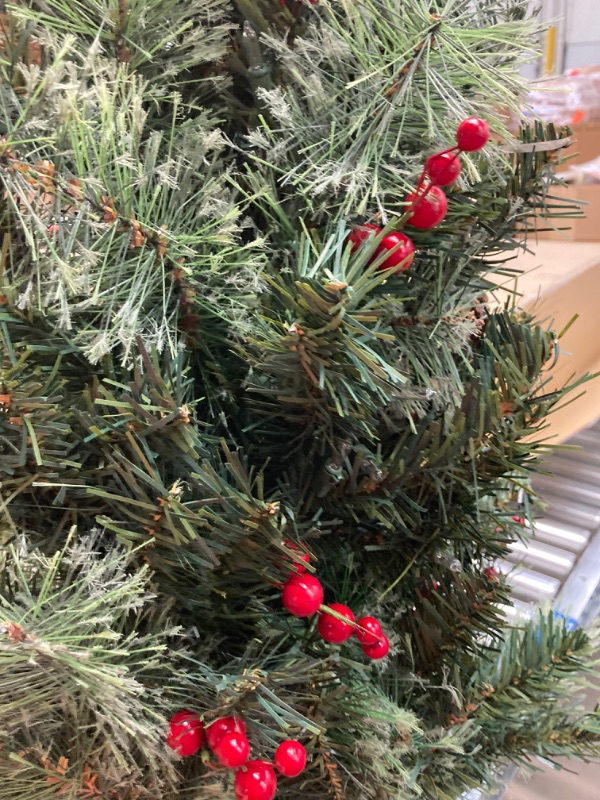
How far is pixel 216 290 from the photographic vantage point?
25cm

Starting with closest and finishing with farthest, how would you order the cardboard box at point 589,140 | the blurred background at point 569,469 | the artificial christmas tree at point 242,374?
1. the artificial christmas tree at point 242,374
2. the blurred background at point 569,469
3. the cardboard box at point 589,140

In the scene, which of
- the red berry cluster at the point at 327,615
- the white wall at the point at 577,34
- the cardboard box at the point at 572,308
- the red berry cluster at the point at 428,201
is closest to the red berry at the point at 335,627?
the red berry cluster at the point at 327,615

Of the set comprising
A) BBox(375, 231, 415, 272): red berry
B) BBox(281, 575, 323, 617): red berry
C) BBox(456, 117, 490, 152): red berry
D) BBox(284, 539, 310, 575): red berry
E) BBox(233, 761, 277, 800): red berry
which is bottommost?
BBox(233, 761, 277, 800): red berry

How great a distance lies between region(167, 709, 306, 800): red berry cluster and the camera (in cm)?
22

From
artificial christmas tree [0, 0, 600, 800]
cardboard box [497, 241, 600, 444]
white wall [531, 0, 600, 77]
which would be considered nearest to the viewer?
artificial christmas tree [0, 0, 600, 800]

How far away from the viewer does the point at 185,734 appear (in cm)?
24

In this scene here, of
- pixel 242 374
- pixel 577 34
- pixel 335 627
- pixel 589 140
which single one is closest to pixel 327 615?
pixel 335 627

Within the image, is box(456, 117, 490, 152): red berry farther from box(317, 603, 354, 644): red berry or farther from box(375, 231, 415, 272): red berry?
box(317, 603, 354, 644): red berry

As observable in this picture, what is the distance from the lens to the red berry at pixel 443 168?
9.0 inches

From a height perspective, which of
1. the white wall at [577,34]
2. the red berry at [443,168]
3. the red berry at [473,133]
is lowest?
the red berry at [443,168]

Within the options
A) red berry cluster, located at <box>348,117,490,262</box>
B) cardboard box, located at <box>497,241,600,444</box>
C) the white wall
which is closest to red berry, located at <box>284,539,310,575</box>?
red berry cluster, located at <box>348,117,490,262</box>

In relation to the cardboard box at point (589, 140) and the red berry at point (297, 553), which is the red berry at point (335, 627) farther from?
the cardboard box at point (589, 140)

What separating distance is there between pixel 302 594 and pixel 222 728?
56 millimetres

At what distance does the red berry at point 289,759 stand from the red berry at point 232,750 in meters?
0.02
